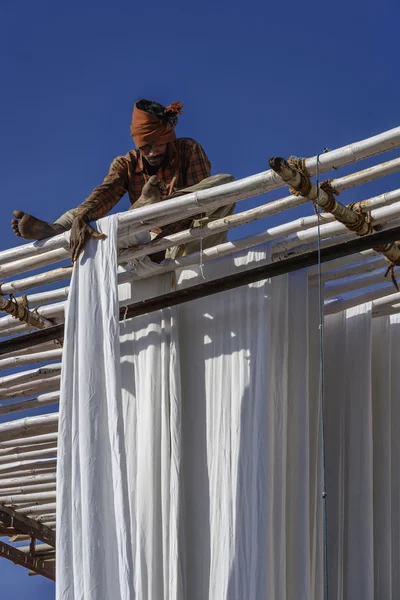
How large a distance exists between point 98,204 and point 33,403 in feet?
6.18

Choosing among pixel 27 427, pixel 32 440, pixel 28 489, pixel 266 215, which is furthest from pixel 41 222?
pixel 28 489

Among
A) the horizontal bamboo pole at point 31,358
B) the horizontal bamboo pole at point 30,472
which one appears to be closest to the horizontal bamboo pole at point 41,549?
the horizontal bamboo pole at point 30,472

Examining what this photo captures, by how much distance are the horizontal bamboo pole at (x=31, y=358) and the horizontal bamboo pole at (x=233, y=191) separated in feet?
3.23

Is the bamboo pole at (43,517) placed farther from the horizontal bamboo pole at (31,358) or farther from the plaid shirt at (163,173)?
the plaid shirt at (163,173)

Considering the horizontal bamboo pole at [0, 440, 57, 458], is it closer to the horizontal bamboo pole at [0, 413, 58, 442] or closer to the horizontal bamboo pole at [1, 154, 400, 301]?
the horizontal bamboo pole at [0, 413, 58, 442]

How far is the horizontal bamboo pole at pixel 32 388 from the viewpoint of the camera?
612 cm

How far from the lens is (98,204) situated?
492 cm

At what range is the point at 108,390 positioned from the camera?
431 cm

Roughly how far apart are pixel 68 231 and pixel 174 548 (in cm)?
136

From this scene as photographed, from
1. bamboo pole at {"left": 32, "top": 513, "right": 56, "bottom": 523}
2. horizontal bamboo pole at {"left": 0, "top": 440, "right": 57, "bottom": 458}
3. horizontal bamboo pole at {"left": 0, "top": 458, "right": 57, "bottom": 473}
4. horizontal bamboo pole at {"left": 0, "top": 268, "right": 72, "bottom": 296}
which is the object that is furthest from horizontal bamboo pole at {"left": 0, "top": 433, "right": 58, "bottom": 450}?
horizontal bamboo pole at {"left": 0, "top": 268, "right": 72, "bottom": 296}

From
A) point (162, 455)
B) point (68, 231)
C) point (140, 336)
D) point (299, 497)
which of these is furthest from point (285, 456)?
point (68, 231)

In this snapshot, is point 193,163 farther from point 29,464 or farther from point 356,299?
point 29,464

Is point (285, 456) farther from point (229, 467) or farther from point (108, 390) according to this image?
point (108, 390)

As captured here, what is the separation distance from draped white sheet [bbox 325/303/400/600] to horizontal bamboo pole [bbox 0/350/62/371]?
1.47 metres
